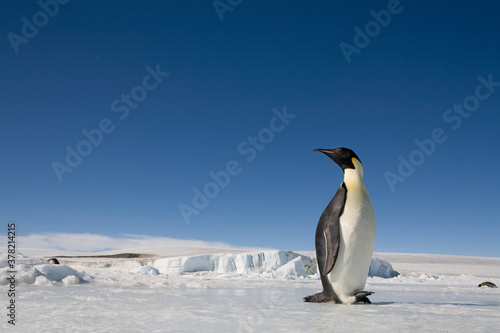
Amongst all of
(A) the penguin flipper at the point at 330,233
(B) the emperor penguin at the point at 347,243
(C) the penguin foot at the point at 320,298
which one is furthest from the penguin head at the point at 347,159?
(C) the penguin foot at the point at 320,298

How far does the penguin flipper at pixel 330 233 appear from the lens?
14.8ft

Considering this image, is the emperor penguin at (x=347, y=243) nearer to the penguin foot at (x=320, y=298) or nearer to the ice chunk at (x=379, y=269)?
the penguin foot at (x=320, y=298)

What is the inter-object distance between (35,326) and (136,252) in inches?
1580

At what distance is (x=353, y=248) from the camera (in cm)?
453

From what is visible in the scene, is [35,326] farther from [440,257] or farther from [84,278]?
[440,257]

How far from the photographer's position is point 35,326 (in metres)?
2.61

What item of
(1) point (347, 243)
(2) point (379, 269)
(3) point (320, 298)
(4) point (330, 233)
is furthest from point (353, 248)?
(2) point (379, 269)

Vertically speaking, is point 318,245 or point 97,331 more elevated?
point 318,245

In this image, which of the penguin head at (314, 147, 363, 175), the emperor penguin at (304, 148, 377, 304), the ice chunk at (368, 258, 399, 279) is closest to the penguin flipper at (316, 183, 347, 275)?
the emperor penguin at (304, 148, 377, 304)

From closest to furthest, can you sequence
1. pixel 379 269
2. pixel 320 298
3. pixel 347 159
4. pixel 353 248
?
pixel 353 248, pixel 320 298, pixel 347 159, pixel 379 269

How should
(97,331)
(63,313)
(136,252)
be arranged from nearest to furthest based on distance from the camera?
1. (97,331)
2. (63,313)
3. (136,252)

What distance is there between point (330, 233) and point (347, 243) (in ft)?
0.69

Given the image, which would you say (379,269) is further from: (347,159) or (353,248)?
(353,248)

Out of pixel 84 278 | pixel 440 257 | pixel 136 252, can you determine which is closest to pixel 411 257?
pixel 440 257
